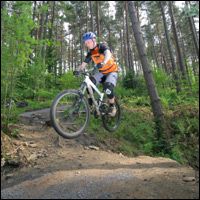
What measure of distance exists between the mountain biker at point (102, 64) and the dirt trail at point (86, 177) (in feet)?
5.39

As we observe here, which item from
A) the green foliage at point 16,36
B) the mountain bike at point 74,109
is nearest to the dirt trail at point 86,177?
the mountain bike at point 74,109

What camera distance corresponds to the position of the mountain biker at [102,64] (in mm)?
6613

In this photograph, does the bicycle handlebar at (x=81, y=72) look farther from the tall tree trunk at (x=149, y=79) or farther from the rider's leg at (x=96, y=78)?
the tall tree trunk at (x=149, y=79)

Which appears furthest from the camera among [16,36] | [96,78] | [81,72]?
[96,78]

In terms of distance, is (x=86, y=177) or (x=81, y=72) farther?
(x=81, y=72)

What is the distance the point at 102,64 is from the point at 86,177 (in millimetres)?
3002

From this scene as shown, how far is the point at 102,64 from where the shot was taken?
6559mm

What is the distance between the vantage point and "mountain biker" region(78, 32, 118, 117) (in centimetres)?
661

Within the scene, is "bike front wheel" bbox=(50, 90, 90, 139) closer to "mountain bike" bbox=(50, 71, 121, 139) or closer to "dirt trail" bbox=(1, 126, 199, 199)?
"mountain bike" bbox=(50, 71, 121, 139)

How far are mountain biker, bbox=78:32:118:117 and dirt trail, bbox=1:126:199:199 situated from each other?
1.64 metres

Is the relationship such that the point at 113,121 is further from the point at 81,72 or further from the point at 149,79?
the point at 81,72

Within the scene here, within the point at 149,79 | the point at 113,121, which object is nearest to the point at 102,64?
the point at 149,79

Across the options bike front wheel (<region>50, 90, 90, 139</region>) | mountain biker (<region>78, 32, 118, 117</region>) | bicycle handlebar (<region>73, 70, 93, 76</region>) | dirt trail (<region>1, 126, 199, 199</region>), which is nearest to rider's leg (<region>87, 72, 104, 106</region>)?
mountain biker (<region>78, 32, 118, 117</region>)

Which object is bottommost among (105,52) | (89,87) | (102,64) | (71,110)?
(71,110)
